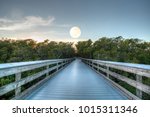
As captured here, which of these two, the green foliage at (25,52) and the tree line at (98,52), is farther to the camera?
the tree line at (98,52)

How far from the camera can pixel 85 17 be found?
760 inches

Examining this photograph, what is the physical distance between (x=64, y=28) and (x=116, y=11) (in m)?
9.01

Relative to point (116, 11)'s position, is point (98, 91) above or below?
below

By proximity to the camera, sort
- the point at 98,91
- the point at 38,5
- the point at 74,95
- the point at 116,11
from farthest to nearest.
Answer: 1. the point at 116,11
2. the point at 38,5
3. the point at 98,91
4. the point at 74,95

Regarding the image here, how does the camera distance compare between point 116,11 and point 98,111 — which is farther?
point 116,11

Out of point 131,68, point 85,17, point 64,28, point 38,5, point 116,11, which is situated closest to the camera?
point 131,68

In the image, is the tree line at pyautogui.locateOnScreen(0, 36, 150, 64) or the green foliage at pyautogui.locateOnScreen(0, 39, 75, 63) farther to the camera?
the tree line at pyautogui.locateOnScreen(0, 36, 150, 64)

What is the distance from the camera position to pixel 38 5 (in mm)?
13234

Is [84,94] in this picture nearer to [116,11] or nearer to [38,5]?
[38,5]

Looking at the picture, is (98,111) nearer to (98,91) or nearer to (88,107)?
(88,107)

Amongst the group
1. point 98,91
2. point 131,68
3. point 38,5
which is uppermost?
point 38,5

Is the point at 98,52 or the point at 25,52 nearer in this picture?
the point at 25,52

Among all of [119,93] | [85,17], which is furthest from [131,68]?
[85,17]

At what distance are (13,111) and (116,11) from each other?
596 inches
